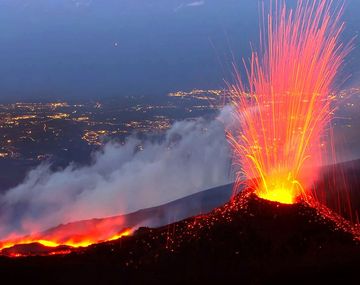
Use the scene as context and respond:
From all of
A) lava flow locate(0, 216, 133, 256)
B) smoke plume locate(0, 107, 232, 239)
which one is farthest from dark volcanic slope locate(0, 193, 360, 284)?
smoke plume locate(0, 107, 232, 239)

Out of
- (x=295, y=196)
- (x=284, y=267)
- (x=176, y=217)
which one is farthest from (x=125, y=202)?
(x=284, y=267)

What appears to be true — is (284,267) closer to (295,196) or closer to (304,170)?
(295,196)

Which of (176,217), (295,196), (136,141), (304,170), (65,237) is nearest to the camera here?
(295,196)

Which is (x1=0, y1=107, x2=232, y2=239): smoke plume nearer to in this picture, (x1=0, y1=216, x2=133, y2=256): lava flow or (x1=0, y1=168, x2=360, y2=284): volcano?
(x1=0, y1=216, x2=133, y2=256): lava flow

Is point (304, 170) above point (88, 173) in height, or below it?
below

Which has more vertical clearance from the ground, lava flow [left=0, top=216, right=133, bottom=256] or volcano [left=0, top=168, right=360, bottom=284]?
lava flow [left=0, top=216, right=133, bottom=256]

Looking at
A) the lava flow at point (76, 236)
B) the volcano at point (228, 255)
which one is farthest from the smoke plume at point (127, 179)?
the volcano at point (228, 255)

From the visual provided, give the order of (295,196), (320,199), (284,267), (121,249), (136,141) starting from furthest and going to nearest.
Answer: (136,141) → (320,199) → (295,196) → (121,249) → (284,267)
